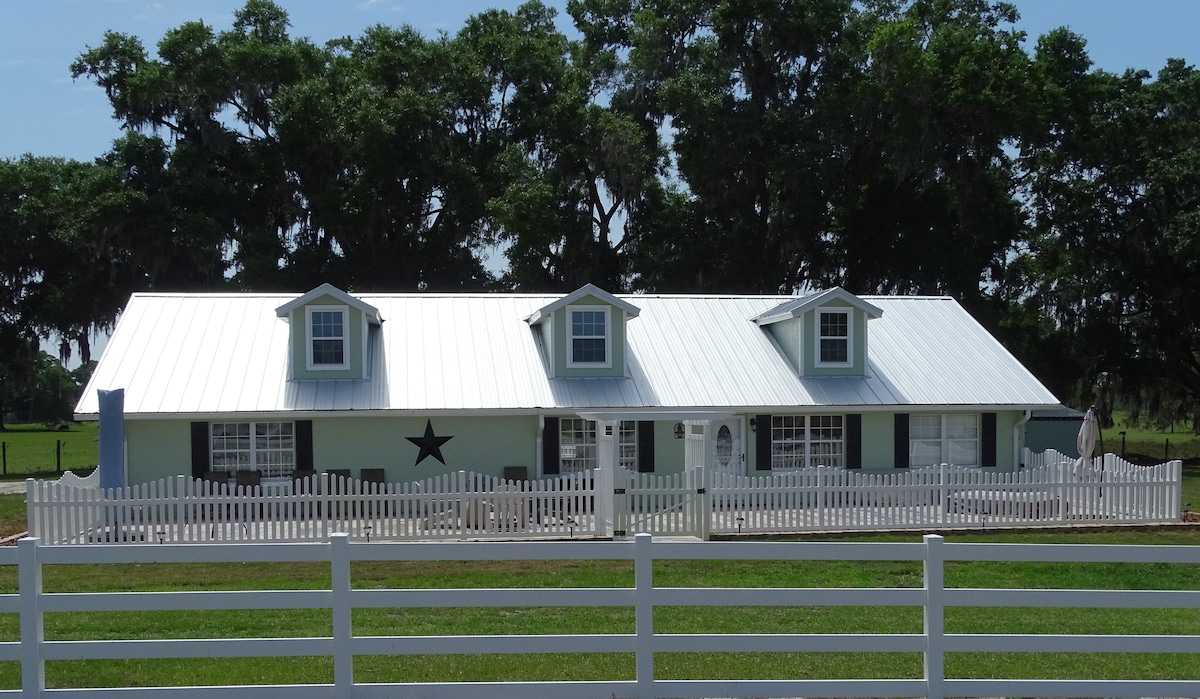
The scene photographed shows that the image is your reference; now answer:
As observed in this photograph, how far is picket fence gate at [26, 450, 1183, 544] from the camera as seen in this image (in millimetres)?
16016

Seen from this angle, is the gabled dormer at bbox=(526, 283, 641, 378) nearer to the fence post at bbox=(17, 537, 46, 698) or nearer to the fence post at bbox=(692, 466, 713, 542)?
the fence post at bbox=(692, 466, 713, 542)

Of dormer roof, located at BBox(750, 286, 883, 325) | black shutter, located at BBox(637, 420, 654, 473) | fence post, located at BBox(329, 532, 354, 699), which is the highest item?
dormer roof, located at BBox(750, 286, 883, 325)

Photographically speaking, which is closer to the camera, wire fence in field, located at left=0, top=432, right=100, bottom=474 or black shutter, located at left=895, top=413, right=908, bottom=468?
black shutter, located at left=895, top=413, right=908, bottom=468

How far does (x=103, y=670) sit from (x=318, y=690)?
252 cm

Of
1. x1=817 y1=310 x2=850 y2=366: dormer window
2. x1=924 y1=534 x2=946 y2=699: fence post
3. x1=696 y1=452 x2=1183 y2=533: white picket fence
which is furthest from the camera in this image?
x1=817 y1=310 x2=850 y2=366: dormer window

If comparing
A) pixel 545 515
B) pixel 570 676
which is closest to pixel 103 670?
pixel 570 676

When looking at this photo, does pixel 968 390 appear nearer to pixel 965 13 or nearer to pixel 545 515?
pixel 545 515

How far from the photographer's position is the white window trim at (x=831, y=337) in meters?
22.8

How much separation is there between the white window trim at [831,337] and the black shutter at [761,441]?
1867 mm

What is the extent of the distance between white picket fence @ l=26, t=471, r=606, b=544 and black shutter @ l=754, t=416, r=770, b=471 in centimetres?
568

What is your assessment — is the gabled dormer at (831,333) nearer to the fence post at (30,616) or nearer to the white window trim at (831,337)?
the white window trim at (831,337)

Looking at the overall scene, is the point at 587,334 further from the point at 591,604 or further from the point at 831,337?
the point at 591,604

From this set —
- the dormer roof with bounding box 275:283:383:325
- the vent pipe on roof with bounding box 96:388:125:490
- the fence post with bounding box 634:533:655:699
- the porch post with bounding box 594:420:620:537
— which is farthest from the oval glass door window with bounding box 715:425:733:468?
the fence post with bounding box 634:533:655:699

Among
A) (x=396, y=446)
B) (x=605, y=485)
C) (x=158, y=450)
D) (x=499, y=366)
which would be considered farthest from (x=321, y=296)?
(x=605, y=485)
